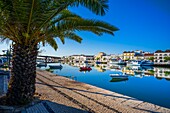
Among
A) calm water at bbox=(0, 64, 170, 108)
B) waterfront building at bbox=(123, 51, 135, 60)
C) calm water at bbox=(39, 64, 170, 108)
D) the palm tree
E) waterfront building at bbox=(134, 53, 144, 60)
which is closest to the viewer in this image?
the palm tree

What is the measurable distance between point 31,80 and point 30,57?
96 centimetres

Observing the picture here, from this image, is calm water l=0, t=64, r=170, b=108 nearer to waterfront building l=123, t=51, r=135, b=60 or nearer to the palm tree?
the palm tree

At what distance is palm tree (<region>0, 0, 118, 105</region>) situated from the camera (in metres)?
6.46

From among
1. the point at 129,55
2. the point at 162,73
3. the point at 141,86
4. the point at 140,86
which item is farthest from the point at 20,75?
the point at 129,55

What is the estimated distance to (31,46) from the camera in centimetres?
772

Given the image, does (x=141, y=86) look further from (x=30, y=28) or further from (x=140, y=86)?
(x=30, y=28)

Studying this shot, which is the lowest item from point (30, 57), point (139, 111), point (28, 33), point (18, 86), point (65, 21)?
point (139, 111)

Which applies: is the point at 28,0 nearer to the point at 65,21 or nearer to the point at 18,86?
the point at 65,21

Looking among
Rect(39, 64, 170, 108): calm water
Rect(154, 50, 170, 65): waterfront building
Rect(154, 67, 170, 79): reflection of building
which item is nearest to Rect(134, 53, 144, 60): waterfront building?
Rect(154, 50, 170, 65): waterfront building

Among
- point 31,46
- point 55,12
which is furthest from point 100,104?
point 55,12

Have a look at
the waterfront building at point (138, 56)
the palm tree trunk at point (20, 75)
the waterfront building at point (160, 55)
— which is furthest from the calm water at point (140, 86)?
the waterfront building at point (138, 56)

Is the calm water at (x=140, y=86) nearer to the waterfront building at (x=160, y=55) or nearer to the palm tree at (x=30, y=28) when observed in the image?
the palm tree at (x=30, y=28)

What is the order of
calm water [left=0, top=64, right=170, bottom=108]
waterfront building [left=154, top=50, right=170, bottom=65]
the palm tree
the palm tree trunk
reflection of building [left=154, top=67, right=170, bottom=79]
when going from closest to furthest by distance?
the palm tree < the palm tree trunk < calm water [left=0, top=64, right=170, bottom=108] < reflection of building [left=154, top=67, right=170, bottom=79] < waterfront building [left=154, top=50, right=170, bottom=65]

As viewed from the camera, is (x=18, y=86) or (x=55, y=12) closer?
(x=55, y=12)
